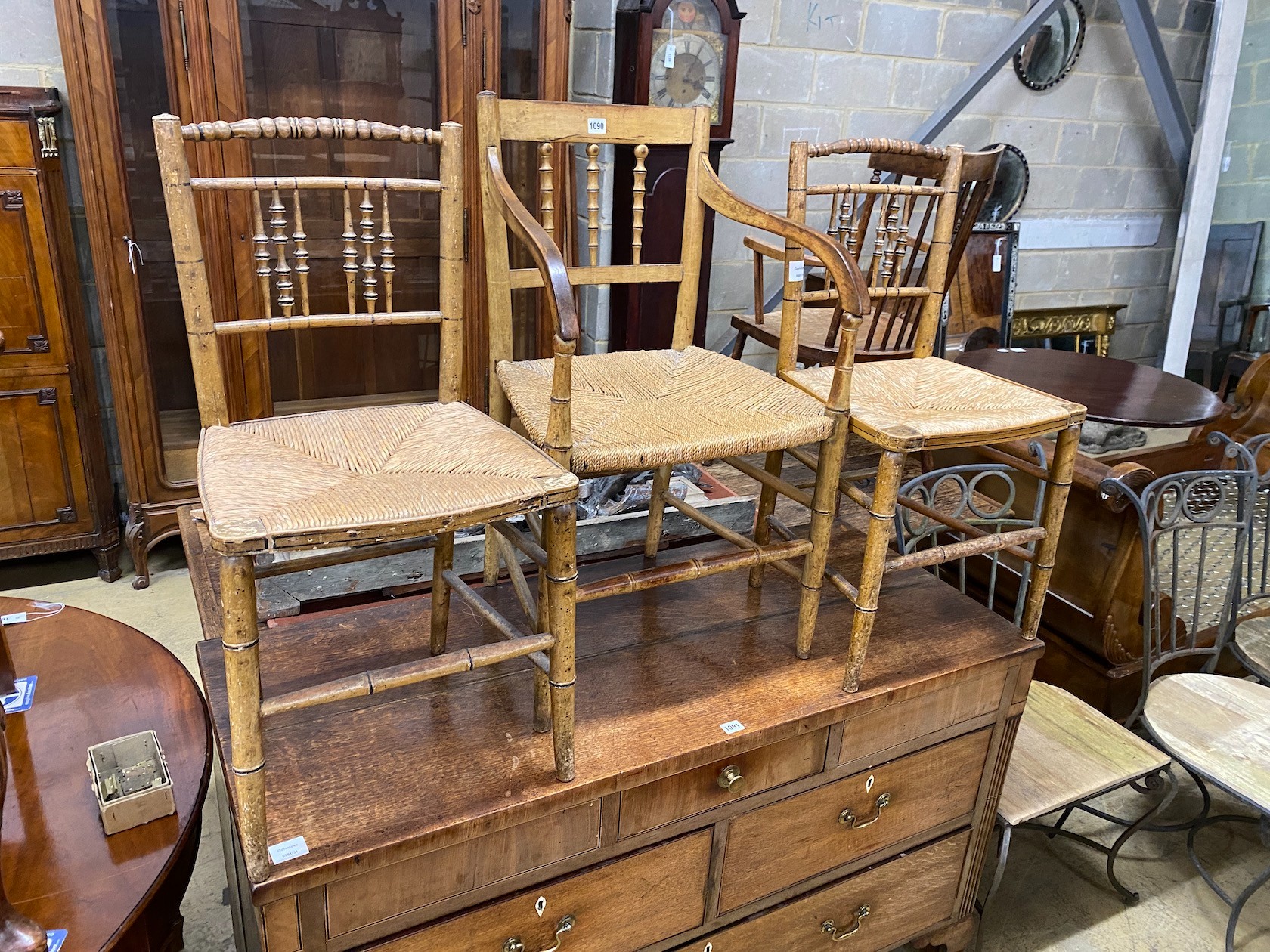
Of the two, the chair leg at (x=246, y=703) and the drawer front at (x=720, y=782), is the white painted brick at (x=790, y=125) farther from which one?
A: the chair leg at (x=246, y=703)

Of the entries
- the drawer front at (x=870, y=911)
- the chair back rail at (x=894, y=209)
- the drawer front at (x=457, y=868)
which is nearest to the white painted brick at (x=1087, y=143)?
the chair back rail at (x=894, y=209)

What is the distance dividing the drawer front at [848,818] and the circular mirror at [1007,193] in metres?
3.25

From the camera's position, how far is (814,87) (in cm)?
349

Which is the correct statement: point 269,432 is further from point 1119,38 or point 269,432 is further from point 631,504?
point 1119,38

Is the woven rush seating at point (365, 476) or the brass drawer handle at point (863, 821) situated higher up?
the woven rush seating at point (365, 476)

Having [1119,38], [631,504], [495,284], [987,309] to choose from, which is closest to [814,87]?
[987,309]

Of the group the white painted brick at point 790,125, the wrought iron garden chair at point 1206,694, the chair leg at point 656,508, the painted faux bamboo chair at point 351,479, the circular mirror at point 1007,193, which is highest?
the white painted brick at point 790,125

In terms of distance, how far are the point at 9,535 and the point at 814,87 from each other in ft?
10.1

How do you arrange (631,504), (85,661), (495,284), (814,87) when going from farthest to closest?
(814,87)
(631,504)
(85,661)
(495,284)

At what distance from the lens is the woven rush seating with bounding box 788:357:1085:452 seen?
4.41 feet

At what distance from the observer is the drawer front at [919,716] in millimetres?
1387

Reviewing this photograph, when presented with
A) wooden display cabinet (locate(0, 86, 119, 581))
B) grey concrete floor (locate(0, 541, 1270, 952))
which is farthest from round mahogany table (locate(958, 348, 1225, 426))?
wooden display cabinet (locate(0, 86, 119, 581))

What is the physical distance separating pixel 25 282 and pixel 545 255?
1.96 metres

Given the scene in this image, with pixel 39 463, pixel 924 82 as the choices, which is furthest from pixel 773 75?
pixel 39 463
